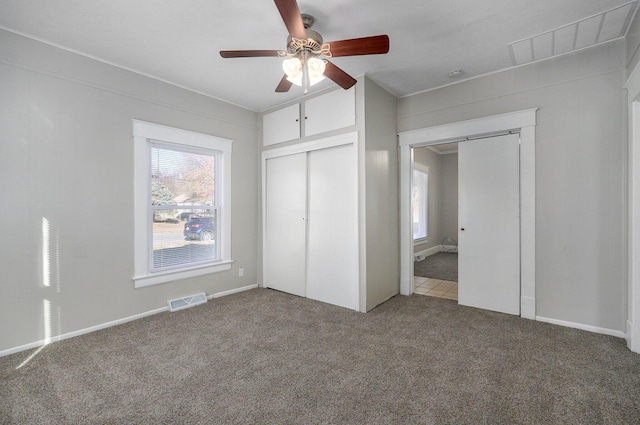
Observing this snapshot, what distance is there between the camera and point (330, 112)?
3521mm

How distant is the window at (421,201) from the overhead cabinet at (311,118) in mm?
3779

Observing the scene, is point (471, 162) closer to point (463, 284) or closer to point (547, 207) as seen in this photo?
point (547, 207)

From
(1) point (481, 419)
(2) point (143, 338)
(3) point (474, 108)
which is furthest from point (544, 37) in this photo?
(2) point (143, 338)

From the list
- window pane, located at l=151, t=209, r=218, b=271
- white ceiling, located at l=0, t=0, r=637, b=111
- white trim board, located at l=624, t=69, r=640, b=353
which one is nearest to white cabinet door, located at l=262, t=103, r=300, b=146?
white ceiling, located at l=0, t=0, r=637, b=111

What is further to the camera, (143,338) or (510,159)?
(510,159)

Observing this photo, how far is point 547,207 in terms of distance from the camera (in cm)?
290

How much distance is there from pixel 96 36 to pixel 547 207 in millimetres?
4476

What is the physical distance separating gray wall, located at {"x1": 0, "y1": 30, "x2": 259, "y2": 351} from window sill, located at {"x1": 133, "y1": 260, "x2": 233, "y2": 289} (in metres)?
0.07

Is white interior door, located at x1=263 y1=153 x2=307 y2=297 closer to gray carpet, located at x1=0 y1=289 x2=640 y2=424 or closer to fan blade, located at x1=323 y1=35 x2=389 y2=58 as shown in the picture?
gray carpet, located at x1=0 y1=289 x2=640 y2=424

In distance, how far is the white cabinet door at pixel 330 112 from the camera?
10.9ft

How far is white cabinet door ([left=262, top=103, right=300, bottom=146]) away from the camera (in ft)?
12.7

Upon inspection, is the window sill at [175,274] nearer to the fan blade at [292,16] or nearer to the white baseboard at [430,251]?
the fan blade at [292,16]

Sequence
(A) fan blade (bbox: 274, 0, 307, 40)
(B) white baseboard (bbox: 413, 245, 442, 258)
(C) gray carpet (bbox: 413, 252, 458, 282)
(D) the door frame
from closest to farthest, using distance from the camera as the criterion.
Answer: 1. (A) fan blade (bbox: 274, 0, 307, 40)
2. (D) the door frame
3. (C) gray carpet (bbox: 413, 252, 458, 282)
4. (B) white baseboard (bbox: 413, 245, 442, 258)

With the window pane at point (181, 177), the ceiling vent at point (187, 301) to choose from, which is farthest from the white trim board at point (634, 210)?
the window pane at point (181, 177)
